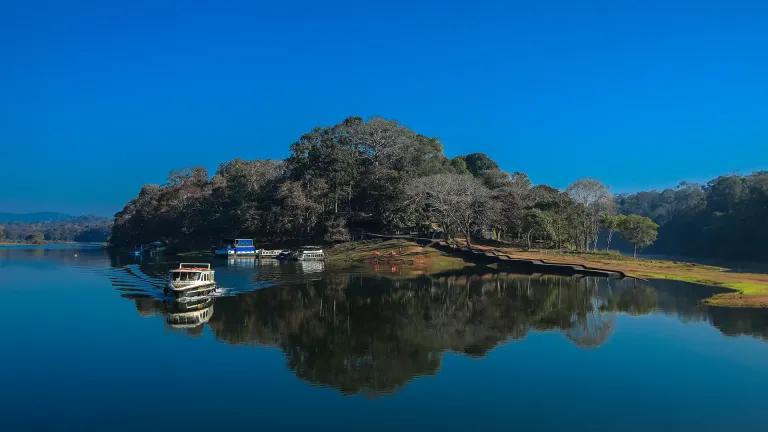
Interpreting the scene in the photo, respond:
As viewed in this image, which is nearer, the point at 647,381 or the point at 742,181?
the point at 647,381

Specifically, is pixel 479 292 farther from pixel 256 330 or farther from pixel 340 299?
pixel 256 330

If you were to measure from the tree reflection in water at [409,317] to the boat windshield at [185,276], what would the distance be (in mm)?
2064

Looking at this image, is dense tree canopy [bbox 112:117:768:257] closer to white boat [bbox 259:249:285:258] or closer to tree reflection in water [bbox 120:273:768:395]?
white boat [bbox 259:249:285:258]

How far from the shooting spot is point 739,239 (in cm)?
9775

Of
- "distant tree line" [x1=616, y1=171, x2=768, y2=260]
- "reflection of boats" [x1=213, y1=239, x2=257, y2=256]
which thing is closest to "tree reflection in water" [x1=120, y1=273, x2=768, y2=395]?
"reflection of boats" [x1=213, y1=239, x2=257, y2=256]

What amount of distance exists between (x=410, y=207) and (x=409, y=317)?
45.1 metres

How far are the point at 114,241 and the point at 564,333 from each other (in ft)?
432

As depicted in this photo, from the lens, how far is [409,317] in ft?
96.8

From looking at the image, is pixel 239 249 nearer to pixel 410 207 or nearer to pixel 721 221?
pixel 410 207

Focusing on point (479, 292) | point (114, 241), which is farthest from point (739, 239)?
point (114, 241)

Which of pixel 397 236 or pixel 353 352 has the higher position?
pixel 397 236

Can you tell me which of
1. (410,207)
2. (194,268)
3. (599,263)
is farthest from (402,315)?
(410,207)

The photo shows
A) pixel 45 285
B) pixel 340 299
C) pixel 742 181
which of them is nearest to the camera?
pixel 340 299

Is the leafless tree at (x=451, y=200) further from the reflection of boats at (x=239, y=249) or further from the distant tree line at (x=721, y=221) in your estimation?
the distant tree line at (x=721, y=221)
